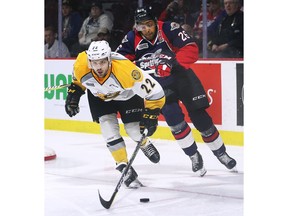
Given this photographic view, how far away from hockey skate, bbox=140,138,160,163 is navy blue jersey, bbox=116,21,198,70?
1.07ft

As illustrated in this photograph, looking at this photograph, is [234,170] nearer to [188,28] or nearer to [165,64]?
[165,64]

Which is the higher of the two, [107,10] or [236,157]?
[107,10]

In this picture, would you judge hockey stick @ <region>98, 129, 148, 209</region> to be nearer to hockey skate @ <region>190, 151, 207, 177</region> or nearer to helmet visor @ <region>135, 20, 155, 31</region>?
hockey skate @ <region>190, 151, 207, 177</region>

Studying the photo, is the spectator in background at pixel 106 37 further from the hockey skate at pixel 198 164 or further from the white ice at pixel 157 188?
the hockey skate at pixel 198 164

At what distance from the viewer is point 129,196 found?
3.53 meters

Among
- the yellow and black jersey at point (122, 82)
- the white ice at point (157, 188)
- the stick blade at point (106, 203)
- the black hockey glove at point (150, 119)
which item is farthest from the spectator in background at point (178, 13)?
the stick blade at point (106, 203)

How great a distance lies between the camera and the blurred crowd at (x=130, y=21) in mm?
3545

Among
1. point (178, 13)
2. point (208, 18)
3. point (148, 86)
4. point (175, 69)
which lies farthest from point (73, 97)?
point (208, 18)

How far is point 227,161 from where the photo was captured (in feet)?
11.4

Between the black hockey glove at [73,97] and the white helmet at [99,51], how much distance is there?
193 mm
